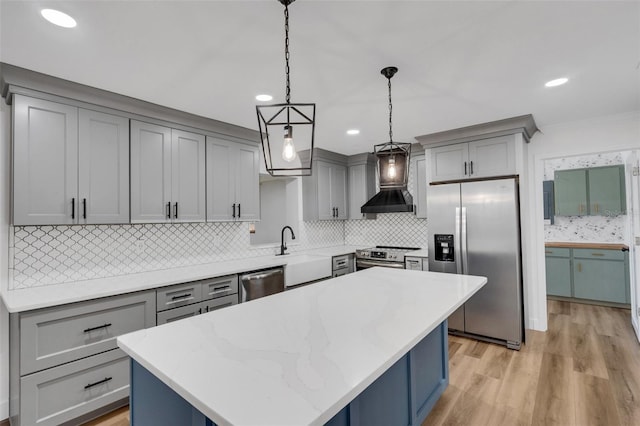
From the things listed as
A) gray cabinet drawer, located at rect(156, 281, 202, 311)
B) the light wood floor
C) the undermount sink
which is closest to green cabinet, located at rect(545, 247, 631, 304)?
the light wood floor

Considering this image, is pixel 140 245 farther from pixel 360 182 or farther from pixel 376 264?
pixel 360 182

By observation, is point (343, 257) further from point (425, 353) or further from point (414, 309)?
point (414, 309)

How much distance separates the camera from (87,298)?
6.92 feet

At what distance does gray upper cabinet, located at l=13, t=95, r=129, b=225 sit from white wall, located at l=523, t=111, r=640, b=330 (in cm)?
416

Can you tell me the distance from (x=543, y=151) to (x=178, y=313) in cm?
423

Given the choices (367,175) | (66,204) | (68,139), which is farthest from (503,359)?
(68,139)

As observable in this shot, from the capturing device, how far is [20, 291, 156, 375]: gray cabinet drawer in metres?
1.95

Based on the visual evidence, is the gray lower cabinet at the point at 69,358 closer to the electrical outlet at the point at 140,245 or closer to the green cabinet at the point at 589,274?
the electrical outlet at the point at 140,245

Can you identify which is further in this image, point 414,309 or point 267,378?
point 414,309

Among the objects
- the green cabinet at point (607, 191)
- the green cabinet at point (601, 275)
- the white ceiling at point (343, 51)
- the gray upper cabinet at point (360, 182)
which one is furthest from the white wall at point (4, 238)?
the green cabinet at point (607, 191)

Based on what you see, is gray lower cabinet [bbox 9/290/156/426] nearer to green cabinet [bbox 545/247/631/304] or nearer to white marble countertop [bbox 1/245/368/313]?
white marble countertop [bbox 1/245/368/313]

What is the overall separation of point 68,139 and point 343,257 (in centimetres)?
321

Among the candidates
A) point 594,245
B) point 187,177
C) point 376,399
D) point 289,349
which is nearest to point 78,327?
point 187,177

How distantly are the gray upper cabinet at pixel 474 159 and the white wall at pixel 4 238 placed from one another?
4055mm
